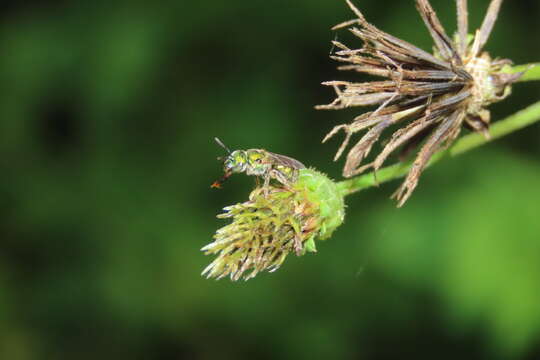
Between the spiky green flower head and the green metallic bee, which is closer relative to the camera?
the spiky green flower head

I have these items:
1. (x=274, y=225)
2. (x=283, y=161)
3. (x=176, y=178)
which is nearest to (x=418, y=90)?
(x=283, y=161)

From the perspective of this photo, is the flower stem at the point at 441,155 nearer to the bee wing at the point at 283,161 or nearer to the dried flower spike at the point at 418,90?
the dried flower spike at the point at 418,90

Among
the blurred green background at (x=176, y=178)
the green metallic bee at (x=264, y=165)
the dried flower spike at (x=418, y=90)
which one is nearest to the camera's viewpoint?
the dried flower spike at (x=418, y=90)

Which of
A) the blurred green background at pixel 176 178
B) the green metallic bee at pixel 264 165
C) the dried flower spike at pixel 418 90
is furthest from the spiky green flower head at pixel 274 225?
the blurred green background at pixel 176 178

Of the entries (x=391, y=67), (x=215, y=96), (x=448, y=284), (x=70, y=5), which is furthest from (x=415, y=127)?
(x=70, y=5)

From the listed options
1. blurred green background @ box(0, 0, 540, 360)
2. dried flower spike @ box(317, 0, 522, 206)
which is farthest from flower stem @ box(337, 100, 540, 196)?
blurred green background @ box(0, 0, 540, 360)

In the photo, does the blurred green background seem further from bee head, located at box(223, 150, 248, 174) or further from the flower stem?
bee head, located at box(223, 150, 248, 174)

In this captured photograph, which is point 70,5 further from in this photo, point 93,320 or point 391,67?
point 391,67
